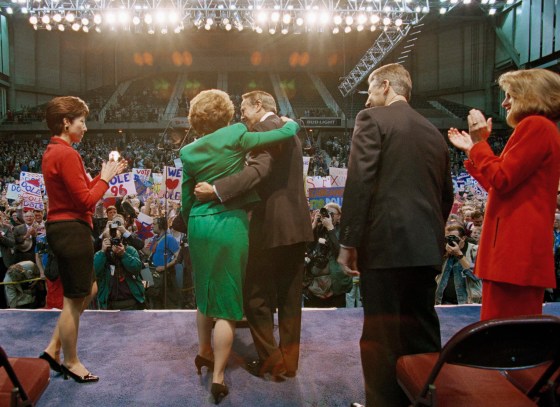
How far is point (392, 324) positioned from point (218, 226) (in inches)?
36.5

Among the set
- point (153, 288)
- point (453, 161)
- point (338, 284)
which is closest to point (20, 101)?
point (453, 161)

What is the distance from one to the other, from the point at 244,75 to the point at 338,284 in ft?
82.0

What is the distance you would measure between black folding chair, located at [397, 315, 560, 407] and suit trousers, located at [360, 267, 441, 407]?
296 mm

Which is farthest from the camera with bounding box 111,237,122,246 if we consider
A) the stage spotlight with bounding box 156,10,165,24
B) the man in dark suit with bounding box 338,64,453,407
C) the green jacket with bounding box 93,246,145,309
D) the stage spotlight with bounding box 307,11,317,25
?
the stage spotlight with bounding box 307,11,317,25

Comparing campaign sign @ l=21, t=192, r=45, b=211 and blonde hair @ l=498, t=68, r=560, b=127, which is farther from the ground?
blonde hair @ l=498, t=68, r=560, b=127

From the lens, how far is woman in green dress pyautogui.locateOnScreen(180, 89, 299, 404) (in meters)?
2.29

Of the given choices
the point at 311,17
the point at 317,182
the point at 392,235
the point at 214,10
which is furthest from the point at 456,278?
the point at 214,10

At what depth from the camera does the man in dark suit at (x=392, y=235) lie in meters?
1.87

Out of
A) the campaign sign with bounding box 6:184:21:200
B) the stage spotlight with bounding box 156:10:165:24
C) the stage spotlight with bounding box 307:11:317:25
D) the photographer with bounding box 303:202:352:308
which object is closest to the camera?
the photographer with bounding box 303:202:352:308

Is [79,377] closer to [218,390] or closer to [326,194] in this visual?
[218,390]

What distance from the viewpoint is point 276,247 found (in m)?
2.63

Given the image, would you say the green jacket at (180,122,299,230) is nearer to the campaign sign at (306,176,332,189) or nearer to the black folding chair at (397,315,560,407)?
the black folding chair at (397,315,560,407)

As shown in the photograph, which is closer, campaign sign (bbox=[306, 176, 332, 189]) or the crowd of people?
the crowd of people

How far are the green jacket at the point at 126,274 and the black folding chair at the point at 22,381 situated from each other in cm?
238
